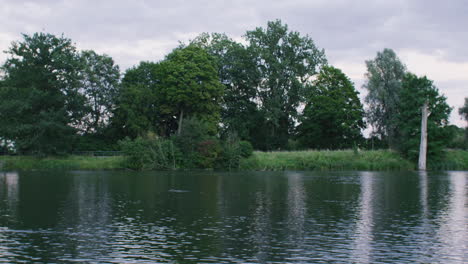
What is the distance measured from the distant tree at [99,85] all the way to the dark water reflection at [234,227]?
183ft

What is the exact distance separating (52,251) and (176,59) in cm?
6786

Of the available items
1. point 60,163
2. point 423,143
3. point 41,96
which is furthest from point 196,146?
point 423,143

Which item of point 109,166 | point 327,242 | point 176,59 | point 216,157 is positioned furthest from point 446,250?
point 176,59

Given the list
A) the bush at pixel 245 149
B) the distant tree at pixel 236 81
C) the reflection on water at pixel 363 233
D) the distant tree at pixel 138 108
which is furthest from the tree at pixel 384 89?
the reflection on water at pixel 363 233

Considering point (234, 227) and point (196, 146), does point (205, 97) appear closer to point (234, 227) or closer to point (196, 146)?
point (196, 146)

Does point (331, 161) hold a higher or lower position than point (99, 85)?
lower

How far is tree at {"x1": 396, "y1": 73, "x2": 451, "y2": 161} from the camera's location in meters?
67.8

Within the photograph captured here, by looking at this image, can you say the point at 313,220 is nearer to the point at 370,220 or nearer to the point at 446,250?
the point at 370,220

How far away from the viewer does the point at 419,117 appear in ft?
225

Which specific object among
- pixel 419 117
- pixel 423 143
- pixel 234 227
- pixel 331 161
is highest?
pixel 419 117

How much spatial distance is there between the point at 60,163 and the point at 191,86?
70.9 ft

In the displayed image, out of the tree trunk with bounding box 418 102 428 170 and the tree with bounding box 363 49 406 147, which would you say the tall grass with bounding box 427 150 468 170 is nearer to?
the tree trunk with bounding box 418 102 428 170

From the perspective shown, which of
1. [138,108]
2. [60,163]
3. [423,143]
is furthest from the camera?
[138,108]

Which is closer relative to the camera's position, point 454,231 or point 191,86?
point 454,231
